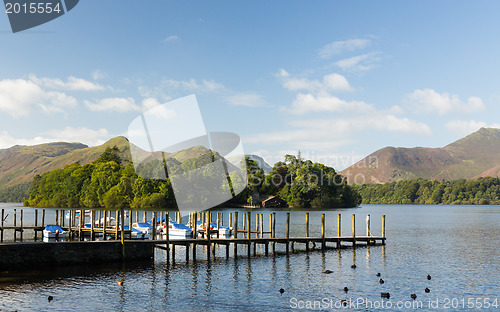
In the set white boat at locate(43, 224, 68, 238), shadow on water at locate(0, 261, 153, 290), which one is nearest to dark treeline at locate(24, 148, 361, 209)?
white boat at locate(43, 224, 68, 238)

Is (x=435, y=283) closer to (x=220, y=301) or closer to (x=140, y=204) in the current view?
(x=220, y=301)

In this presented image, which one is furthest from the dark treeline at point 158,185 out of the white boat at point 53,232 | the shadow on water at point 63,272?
the shadow on water at point 63,272

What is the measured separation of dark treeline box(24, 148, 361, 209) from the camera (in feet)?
479

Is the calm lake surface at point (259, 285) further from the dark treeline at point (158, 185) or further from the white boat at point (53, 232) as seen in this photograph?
the dark treeline at point (158, 185)

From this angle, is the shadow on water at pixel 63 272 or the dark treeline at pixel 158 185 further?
the dark treeline at pixel 158 185

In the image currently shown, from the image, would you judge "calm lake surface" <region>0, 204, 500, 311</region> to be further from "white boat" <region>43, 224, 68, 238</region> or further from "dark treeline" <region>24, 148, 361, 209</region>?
"dark treeline" <region>24, 148, 361, 209</region>

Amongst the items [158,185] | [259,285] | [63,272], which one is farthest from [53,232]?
[158,185]

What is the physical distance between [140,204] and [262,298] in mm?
122982

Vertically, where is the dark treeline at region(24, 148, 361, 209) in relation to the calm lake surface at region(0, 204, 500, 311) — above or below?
above

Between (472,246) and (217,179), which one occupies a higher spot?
(217,179)

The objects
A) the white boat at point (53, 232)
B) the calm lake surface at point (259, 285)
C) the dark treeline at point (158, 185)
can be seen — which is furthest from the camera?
the dark treeline at point (158, 185)

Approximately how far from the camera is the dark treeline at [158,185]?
14612cm

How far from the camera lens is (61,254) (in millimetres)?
31031

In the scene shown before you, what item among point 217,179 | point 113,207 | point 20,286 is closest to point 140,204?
point 113,207
